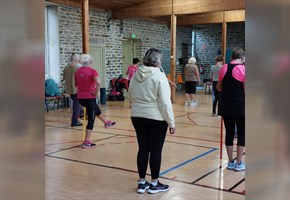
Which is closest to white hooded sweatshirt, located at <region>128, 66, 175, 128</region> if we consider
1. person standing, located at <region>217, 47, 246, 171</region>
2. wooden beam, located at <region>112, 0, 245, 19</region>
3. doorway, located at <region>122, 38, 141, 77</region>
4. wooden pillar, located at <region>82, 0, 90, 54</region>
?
person standing, located at <region>217, 47, 246, 171</region>

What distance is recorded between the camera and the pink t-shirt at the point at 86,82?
202 inches

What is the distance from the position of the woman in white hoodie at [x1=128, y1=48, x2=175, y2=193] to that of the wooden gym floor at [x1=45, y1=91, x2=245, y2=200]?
480 mm

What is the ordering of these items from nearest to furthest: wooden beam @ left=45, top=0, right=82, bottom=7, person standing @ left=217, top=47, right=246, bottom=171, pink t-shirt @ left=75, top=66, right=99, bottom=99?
1. person standing @ left=217, top=47, right=246, bottom=171
2. pink t-shirt @ left=75, top=66, right=99, bottom=99
3. wooden beam @ left=45, top=0, right=82, bottom=7

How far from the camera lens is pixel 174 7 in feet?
36.0

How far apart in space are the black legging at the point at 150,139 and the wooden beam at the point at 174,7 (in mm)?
7511

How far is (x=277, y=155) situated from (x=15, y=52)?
29.8 inches

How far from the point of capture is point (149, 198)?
10.8ft

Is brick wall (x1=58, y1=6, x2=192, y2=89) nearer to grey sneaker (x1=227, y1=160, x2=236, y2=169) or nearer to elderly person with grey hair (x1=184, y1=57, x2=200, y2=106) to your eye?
elderly person with grey hair (x1=184, y1=57, x2=200, y2=106)

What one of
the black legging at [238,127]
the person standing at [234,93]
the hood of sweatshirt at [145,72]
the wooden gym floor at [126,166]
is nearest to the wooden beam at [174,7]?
the wooden gym floor at [126,166]

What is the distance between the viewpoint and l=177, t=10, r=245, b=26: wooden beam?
12.6m

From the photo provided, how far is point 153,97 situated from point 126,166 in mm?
1386

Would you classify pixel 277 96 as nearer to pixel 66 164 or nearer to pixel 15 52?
pixel 15 52

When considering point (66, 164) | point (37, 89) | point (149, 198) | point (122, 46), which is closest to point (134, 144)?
point (66, 164)

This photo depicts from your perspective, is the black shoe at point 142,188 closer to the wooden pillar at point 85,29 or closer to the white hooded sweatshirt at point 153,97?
the white hooded sweatshirt at point 153,97
